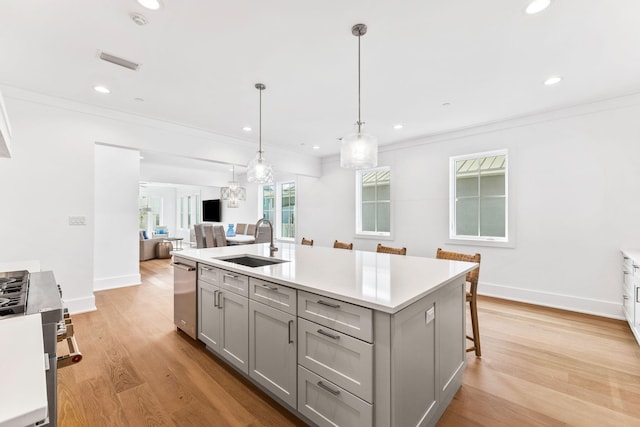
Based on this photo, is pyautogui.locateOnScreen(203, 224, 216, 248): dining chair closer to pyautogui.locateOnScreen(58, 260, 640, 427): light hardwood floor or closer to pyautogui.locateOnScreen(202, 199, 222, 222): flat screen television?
pyautogui.locateOnScreen(58, 260, 640, 427): light hardwood floor

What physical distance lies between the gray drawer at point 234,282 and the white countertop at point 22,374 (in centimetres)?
122

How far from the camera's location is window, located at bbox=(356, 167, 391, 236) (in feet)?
18.3

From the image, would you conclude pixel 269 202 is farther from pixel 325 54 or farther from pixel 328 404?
pixel 328 404

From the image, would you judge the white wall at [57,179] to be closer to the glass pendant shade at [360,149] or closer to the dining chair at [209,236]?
the dining chair at [209,236]

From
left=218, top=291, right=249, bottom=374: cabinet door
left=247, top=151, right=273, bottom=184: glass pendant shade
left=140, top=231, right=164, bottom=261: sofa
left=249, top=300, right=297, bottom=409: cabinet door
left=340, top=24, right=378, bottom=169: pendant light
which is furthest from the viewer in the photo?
left=140, top=231, right=164, bottom=261: sofa

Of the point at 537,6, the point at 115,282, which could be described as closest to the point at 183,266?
the point at 115,282

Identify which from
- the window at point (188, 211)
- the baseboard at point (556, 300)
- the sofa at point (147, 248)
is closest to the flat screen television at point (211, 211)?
the window at point (188, 211)

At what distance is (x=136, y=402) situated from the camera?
6.35 feet

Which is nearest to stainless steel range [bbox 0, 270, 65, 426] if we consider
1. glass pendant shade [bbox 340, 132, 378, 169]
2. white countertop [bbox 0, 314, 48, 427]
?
white countertop [bbox 0, 314, 48, 427]

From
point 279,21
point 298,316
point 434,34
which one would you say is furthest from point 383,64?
point 298,316

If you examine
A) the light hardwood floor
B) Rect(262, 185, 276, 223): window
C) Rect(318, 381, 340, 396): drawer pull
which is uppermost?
Rect(262, 185, 276, 223): window

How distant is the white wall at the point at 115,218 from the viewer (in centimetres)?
482

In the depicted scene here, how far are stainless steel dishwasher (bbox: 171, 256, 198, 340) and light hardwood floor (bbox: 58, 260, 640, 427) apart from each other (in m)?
0.16

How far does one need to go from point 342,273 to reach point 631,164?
379 cm
